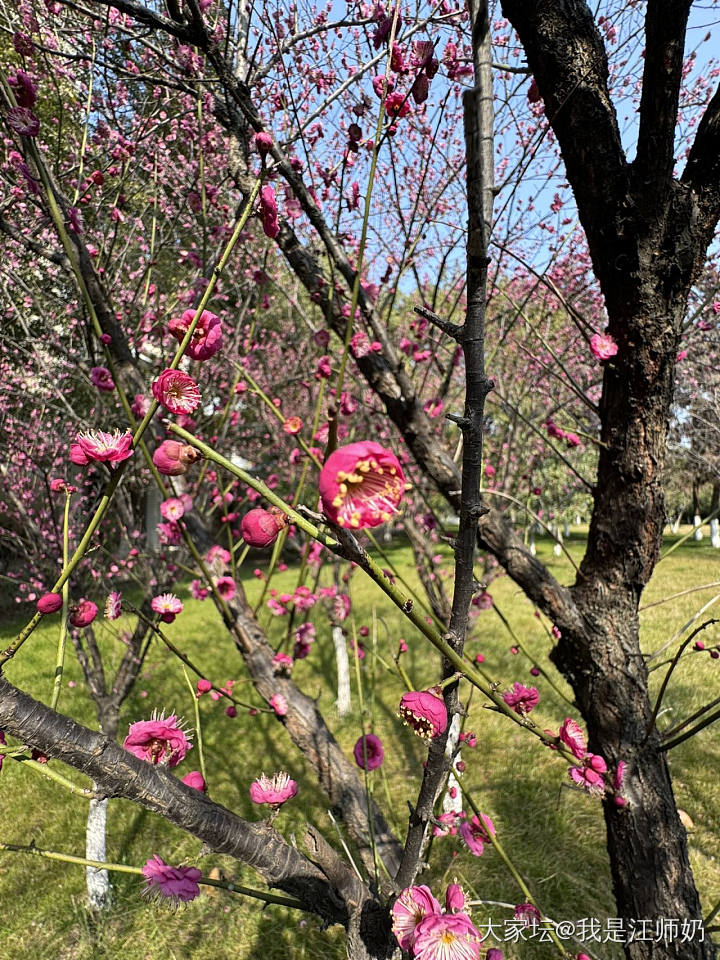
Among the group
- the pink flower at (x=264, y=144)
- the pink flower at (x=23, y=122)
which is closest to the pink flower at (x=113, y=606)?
the pink flower at (x=23, y=122)

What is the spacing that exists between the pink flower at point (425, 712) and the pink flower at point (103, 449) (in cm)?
55

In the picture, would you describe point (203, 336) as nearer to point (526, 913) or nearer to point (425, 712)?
point (425, 712)

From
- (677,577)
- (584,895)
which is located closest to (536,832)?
(584,895)

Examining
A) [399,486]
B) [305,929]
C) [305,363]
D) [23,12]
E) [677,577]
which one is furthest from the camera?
[677,577]

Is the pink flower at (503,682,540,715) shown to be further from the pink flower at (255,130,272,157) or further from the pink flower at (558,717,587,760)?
the pink flower at (255,130,272,157)

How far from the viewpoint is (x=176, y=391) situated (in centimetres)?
71

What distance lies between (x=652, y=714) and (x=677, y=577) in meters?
9.67

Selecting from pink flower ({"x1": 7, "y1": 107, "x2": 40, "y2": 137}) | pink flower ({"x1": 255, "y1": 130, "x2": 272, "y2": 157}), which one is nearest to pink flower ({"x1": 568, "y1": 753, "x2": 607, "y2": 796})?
pink flower ({"x1": 255, "y1": 130, "x2": 272, "y2": 157})

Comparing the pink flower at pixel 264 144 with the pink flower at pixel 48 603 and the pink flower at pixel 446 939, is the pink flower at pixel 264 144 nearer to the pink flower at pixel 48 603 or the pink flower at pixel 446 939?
the pink flower at pixel 48 603

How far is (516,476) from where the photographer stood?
382 cm

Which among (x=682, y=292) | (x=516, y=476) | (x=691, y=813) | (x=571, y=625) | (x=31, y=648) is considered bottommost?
(x=31, y=648)

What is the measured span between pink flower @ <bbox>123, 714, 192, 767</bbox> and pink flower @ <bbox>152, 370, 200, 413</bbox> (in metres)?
0.59

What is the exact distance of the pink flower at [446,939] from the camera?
77 centimetres

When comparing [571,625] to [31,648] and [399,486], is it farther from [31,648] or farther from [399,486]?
[31,648]
